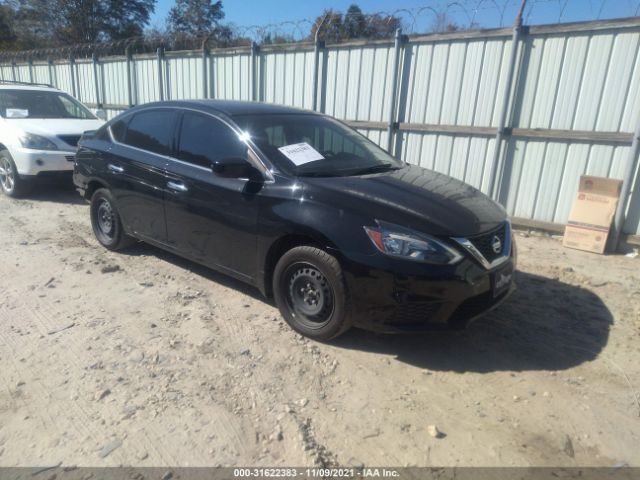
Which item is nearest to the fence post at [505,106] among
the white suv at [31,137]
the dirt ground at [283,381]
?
→ the dirt ground at [283,381]

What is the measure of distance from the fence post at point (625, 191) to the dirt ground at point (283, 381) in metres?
1.43

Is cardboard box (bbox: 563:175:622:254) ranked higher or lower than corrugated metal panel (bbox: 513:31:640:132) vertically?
lower

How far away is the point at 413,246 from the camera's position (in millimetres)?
2955

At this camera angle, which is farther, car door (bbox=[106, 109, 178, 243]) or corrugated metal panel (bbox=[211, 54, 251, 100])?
corrugated metal panel (bbox=[211, 54, 251, 100])

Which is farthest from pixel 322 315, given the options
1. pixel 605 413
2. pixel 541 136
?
pixel 541 136

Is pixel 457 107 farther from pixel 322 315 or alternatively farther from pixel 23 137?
pixel 23 137

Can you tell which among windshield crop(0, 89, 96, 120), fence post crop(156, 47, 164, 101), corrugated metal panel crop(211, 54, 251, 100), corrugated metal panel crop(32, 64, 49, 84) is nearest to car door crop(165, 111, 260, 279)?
windshield crop(0, 89, 96, 120)

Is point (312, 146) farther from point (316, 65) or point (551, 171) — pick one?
point (316, 65)

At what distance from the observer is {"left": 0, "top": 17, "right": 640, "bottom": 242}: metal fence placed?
18.5 ft

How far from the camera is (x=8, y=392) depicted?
9.07ft

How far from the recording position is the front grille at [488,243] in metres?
3.11

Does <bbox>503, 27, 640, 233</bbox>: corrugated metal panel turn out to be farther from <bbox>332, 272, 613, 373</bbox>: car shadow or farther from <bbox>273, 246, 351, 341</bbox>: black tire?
<bbox>273, 246, 351, 341</bbox>: black tire

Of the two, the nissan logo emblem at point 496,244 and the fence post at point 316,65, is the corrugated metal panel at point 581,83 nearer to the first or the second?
the fence post at point 316,65

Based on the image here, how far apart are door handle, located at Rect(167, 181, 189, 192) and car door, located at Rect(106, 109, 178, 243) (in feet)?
0.29
